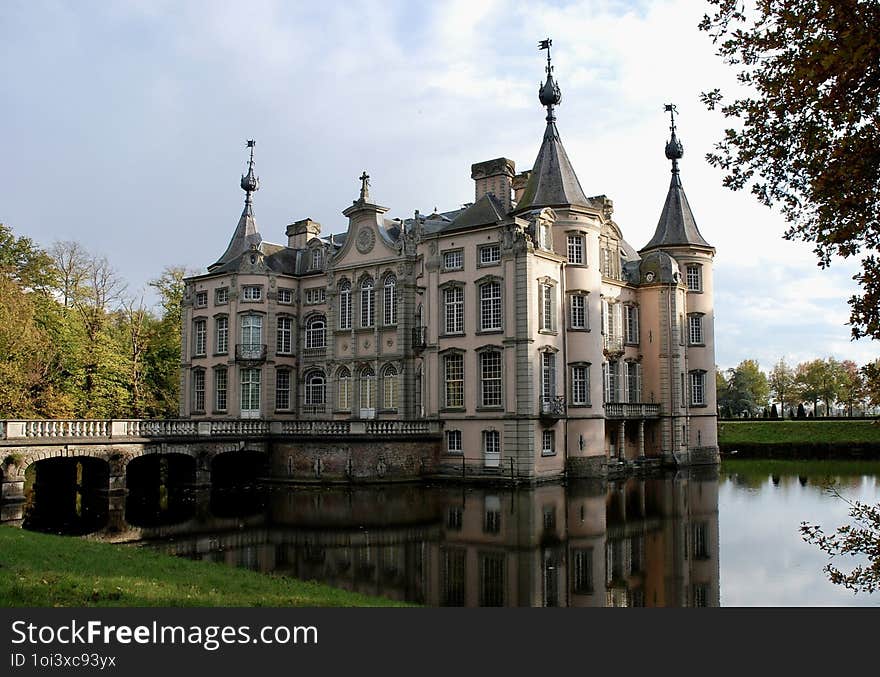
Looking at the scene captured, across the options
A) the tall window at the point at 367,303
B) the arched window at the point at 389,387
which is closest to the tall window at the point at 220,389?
the tall window at the point at 367,303

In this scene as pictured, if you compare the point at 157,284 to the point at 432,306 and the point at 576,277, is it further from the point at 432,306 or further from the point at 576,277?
the point at 576,277

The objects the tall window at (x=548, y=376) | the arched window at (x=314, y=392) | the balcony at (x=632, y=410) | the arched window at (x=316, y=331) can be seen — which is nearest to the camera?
the tall window at (x=548, y=376)

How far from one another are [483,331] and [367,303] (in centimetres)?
780

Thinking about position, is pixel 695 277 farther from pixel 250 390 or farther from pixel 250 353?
pixel 250 390

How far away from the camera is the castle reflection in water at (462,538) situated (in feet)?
47.4

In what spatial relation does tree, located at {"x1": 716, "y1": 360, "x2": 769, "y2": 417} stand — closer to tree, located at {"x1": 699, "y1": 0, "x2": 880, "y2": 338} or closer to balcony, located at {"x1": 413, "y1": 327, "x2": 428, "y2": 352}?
balcony, located at {"x1": 413, "y1": 327, "x2": 428, "y2": 352}

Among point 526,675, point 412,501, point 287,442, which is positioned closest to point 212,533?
point 412,501

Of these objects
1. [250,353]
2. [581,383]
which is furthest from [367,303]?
[581,383]

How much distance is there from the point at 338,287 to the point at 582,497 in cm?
1753

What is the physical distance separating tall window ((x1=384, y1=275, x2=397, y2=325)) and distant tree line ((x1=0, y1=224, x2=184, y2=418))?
15.5 meters

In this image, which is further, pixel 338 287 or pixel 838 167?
pixel 338 287

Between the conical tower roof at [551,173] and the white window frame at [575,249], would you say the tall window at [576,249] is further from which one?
the conical tower roof at [551,173]

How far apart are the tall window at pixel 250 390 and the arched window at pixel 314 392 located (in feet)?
7.86

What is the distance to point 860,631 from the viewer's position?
8.23 m
